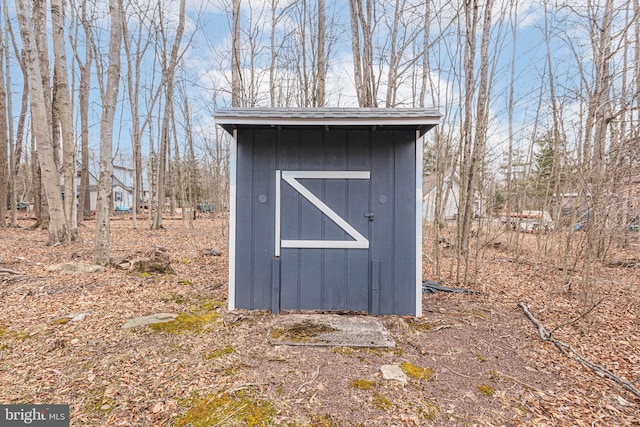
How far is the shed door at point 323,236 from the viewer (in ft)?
11.0

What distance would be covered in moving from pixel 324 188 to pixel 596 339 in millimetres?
3111

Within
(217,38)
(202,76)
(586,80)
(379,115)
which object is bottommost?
(379,115)

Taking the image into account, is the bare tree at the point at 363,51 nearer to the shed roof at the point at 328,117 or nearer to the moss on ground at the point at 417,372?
the shed roof at the point at 328,117

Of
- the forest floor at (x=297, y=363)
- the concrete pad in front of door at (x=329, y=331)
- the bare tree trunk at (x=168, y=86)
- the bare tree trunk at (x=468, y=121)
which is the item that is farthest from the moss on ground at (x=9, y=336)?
the bare tree trunk at (x=168, y=86)

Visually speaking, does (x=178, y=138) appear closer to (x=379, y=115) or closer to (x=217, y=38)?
(x=217, y=38)

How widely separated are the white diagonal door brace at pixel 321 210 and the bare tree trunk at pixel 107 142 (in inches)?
136

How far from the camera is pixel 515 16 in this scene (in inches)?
215

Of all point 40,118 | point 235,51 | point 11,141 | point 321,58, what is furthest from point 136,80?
point 321,58

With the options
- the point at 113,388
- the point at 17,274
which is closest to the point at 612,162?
the point at 113,388

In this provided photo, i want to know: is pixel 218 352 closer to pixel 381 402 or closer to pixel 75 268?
pixel 381 402

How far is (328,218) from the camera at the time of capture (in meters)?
3.36

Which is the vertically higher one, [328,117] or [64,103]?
[64,103]

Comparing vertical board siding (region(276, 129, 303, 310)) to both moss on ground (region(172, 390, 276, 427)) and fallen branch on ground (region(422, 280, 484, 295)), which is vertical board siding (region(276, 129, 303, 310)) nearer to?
moss on ground (region(172, 390, 276, 427))

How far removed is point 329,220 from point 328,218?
25mm
